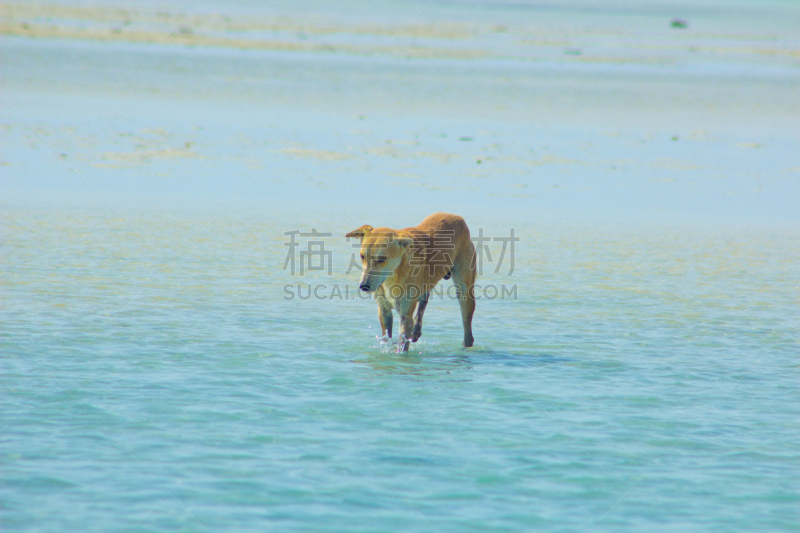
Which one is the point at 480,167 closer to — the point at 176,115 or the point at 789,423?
the point at 176,115

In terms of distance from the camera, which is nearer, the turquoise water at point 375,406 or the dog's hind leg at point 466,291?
the turquoise water at point 375,406

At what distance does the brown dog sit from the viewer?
32.8ft

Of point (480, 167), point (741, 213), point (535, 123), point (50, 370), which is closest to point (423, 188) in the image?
point (480, 167)

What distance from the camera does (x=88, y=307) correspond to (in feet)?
36.1

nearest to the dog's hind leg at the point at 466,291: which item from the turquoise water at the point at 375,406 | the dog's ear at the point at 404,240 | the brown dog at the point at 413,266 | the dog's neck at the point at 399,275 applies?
the brown dog at the point at 413,266

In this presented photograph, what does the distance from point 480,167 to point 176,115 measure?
11.6m

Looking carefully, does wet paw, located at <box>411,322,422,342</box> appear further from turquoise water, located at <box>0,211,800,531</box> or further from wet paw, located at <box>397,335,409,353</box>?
wet paw, located at <box>397,335,409,353</box>

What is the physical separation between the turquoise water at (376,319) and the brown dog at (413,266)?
0.50 meters

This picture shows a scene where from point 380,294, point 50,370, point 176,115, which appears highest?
point 176,115

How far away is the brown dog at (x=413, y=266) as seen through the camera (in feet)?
32.8

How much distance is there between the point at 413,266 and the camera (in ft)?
34.5

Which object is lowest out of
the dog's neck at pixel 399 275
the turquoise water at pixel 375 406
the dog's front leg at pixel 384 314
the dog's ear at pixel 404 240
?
the turquoise water at pixel 375 406

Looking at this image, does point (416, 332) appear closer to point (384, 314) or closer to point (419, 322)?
point (419, 322)

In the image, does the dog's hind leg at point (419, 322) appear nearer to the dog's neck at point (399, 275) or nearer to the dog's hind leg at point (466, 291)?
the dog's hind leg at point (466, 291)
